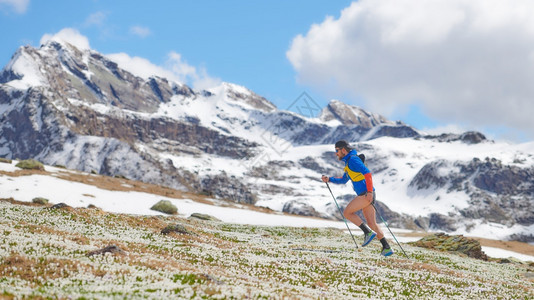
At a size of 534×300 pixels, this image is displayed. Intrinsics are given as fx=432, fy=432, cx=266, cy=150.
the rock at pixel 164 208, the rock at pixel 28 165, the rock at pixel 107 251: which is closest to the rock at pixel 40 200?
the rock at pixel 164 208

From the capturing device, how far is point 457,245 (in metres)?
48.7

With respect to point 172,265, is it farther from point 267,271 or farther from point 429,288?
point 429,288

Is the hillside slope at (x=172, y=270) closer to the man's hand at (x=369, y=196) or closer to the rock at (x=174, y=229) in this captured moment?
the rock at (x=174, y=229)

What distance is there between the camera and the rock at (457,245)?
47.8m

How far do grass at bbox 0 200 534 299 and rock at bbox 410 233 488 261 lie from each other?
17511mm

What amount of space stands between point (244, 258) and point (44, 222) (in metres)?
13.9

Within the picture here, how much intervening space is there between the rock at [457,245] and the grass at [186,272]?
17511 mm

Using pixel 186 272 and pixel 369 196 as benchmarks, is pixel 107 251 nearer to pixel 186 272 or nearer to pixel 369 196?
pixel 186 272

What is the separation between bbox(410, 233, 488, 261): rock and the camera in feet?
157

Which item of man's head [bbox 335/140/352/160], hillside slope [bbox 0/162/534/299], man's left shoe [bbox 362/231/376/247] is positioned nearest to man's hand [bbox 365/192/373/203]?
man's left shoe [bbox 362/231/376/247]

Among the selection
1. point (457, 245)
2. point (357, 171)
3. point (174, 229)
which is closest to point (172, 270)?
point (357, 171)

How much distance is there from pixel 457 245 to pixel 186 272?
41485 mm

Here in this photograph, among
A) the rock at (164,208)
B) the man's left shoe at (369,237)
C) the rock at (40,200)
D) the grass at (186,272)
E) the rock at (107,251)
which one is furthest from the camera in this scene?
the rock at (164,208)

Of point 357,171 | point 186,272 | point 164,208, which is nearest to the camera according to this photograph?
point 186,272
